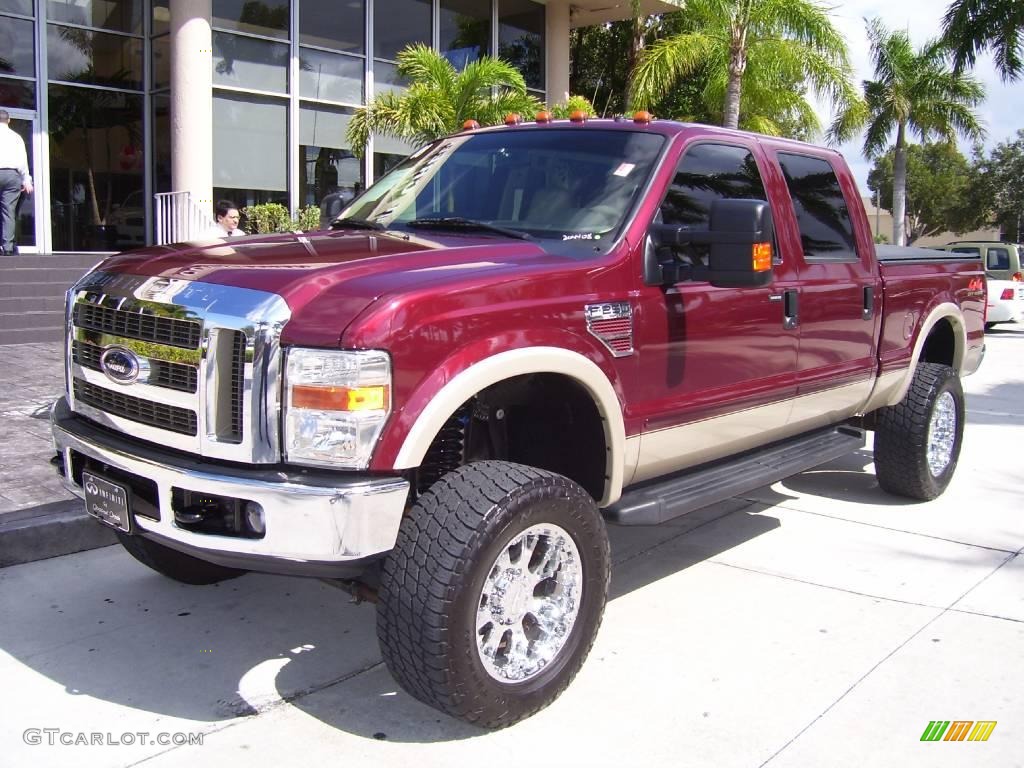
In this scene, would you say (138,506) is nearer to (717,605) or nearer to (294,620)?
(294,620)

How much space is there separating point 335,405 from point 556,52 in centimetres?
1835

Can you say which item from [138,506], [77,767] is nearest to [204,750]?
[77,767]

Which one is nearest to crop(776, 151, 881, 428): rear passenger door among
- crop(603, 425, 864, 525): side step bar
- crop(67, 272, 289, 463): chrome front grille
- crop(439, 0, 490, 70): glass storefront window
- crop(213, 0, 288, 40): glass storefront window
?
crop(603, 425, 864, 525): side step bar

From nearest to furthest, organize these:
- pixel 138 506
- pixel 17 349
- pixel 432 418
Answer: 1. pixel 432 418
2. pixel 138 506
3. pixel 17 349

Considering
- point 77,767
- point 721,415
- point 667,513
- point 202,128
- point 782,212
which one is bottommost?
point 77,767

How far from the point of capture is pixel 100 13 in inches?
588

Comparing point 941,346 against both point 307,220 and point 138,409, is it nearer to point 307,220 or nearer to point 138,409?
point 138,409

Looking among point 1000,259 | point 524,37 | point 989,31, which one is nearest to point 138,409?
point 524,37

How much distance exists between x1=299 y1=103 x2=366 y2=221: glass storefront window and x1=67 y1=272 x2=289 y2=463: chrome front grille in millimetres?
12583

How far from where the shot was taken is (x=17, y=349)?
1029cm

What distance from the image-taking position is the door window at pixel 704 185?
4156mm

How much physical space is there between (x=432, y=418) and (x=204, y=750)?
1.31 meters

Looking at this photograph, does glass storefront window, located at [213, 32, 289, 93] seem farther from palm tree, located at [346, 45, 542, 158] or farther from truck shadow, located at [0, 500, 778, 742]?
truck shadow, located at [0, 500, 778, 742]

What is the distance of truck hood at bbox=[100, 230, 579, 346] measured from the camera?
2967 millimetres
